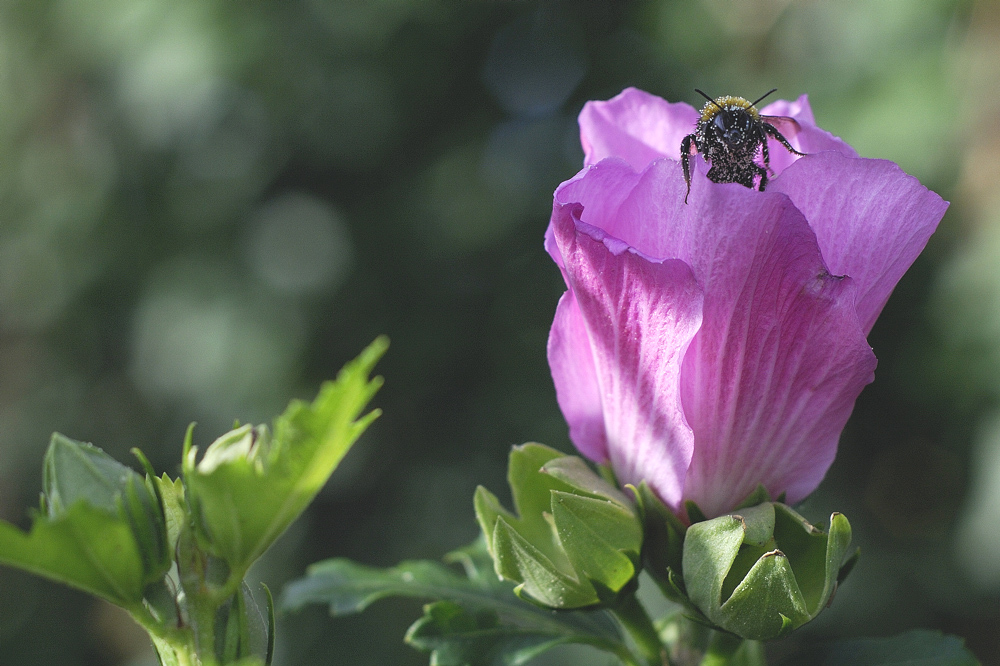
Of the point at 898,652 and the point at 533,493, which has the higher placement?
the point at 533,493

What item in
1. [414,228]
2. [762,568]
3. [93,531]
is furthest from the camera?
[414,228]

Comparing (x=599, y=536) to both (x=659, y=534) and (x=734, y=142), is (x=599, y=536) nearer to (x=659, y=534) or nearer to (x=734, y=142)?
(x=659, y=534)

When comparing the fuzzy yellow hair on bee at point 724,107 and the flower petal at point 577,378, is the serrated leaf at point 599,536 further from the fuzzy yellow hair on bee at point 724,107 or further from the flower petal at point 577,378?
the fuzzy yellow hair on bee at point 724,107

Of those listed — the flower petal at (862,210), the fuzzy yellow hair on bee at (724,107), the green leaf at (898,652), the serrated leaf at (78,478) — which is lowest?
the green leaf at (898,652)

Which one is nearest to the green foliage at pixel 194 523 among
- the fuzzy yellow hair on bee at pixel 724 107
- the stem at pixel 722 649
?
the stem at pixel 722 649

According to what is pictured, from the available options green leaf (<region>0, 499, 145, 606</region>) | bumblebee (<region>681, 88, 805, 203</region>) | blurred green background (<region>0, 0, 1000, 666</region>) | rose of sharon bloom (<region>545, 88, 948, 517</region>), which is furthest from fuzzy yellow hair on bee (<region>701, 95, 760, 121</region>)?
blurred green background (<region>0, 0, 1000, 666</region>)

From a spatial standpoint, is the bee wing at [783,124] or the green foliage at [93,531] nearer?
the green foliage at [93,531]

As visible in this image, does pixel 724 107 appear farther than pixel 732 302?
Yes

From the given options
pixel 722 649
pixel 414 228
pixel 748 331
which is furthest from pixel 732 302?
pixel 414 228
